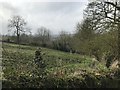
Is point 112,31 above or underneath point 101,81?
above

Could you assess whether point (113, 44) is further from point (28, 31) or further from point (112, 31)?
point (28, 31)

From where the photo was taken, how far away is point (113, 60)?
71.8 ft

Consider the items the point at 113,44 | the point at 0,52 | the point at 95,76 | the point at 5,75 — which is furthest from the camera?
the point at 113,44

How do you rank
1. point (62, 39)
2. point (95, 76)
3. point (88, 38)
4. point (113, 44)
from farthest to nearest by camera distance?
point (62, 39)
point (88, 38)
point (113, 44)
point (95, 76)

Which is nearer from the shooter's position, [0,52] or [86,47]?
[0,52]

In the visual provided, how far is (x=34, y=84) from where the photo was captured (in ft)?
29.6

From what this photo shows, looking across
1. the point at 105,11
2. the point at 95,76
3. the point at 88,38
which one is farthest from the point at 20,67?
the point at 88,38

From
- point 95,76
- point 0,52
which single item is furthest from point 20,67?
point 95,76

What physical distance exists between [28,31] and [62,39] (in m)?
7.81

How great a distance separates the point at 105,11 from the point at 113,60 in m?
5.83

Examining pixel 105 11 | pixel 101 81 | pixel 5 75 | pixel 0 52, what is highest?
pixel 105 11

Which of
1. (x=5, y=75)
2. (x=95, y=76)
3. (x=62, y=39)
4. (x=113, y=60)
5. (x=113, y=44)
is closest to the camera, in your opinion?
(x=5, y=75)

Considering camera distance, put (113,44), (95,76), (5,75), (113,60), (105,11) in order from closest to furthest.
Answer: (5,75) → (95,76) → (113,44) → (113,60) → (105,11)

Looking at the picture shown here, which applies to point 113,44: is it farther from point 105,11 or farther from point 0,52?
point 0,52
